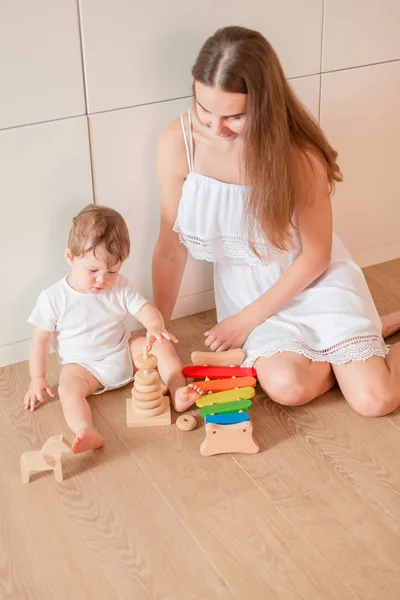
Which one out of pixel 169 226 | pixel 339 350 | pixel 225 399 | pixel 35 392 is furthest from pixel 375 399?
pixel 35 392

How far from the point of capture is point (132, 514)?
4.55ft

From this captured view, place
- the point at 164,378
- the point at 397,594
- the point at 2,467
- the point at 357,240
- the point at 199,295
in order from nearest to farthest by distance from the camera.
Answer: the point at 397,594
the point at 2,467
the point at 164,378
the point at 199,295
the point at 357,240

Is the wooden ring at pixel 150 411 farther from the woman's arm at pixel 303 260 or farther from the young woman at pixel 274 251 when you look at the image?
the woman's arm at pixel 303 260

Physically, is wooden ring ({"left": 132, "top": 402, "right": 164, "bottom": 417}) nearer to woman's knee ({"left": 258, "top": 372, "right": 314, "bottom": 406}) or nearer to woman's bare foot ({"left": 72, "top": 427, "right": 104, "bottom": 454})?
woman's bare foot ({"left": 72, "top": 427, "right": 104, "bottom": 454})

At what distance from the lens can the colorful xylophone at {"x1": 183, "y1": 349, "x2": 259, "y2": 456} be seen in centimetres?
150

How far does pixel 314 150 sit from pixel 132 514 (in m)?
0.75

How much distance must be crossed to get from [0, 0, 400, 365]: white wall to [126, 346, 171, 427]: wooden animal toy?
305 mm

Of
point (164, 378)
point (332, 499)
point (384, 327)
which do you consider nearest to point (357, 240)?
point (384, 327)

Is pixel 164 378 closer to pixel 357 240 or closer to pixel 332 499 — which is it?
pixel 332 499

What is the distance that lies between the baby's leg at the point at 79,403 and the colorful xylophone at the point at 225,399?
0.64 ft

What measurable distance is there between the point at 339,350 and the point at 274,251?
0.79 feet

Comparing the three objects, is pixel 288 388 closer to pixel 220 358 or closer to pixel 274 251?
pixel 220 358

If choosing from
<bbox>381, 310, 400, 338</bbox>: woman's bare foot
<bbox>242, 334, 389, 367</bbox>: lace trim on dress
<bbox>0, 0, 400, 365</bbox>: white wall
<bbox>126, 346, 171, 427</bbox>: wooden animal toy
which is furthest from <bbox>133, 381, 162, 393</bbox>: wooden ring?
<bbox>381, 310, 400, 338</bbox>: woman's bare foot

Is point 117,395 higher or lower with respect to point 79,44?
lower
